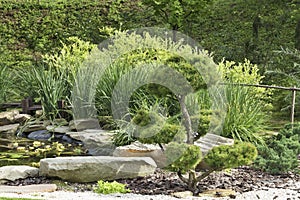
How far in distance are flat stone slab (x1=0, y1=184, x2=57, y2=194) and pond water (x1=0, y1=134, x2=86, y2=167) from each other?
3.54 feet

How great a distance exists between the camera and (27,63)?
1330 cm

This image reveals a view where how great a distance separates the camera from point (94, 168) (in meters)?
5.17

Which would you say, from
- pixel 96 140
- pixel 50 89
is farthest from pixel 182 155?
pixel 50 89

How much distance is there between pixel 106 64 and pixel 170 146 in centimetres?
340

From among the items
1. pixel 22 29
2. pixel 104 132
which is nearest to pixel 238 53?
pixel 104 132

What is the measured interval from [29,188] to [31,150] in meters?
2.12

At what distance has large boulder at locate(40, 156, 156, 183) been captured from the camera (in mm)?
5141

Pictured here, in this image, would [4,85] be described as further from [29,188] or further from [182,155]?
[182,155]

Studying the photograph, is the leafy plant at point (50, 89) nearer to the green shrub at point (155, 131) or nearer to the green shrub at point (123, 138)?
the green shrub at point (123, 138)

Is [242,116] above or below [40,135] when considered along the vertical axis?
above

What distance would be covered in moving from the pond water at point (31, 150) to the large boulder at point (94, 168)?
69cm

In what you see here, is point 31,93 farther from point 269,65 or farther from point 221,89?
point 269,65

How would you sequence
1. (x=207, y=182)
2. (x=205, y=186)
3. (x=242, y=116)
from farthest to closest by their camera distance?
(x=242, y=116)
(x=207, y=182)
(x=205, y=186)

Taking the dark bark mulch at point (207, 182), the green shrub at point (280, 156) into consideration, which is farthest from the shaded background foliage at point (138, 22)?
the dark bark mulch at point (207, 182)
